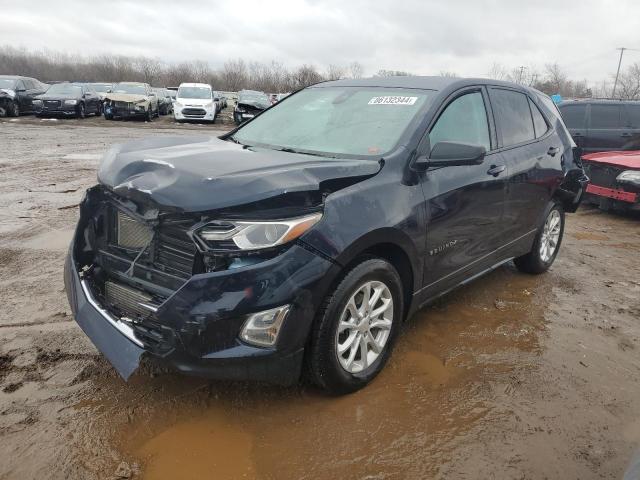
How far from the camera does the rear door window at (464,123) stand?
10.9ft

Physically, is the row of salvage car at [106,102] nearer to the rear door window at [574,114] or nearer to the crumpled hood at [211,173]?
the rear door window at [574,114]

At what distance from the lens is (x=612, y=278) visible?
502 centimetres

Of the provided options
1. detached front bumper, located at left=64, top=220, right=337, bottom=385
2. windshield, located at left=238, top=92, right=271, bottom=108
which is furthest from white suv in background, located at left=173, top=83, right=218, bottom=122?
detached front bumper, located at left=64, top=220, right=337, bottom=385

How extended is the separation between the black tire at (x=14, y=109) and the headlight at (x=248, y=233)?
22.8m

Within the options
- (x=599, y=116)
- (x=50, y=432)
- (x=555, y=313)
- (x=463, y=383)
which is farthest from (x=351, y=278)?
(x=599, y=116)

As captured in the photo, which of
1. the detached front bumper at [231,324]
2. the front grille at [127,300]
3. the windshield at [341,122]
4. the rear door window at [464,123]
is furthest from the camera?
the rear door window at [464,123]

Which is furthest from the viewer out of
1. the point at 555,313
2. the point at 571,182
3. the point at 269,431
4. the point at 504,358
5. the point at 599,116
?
the point at 599,116

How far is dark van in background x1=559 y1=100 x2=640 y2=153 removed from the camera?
31.3 feet

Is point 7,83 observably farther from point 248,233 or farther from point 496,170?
point 248,233

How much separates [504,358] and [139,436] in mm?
2325

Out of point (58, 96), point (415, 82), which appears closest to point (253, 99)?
point (58, 96)

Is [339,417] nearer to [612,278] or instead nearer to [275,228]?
[275,228]

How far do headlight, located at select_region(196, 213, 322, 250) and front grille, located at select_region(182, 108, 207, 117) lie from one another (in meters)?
21.0

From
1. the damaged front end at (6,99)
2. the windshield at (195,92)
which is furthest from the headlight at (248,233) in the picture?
the damaged front end at (6,99)
